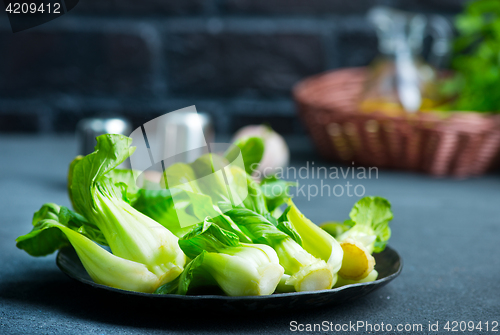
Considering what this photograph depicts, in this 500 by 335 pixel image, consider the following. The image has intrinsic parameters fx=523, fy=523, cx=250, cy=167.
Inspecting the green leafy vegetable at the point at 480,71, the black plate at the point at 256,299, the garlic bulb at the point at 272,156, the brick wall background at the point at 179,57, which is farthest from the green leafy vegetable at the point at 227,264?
the brick wall background at the point at 179,57

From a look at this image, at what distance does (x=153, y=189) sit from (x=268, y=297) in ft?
0.56

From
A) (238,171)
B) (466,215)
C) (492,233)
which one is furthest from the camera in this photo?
(466,215)

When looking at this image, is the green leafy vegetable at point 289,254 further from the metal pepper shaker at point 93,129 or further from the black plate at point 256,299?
the metal pepper shaker at point 93,129

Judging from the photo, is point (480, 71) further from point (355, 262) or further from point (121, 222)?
point (121, 222)

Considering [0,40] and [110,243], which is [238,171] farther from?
[0,40]

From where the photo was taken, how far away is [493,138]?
117 cm

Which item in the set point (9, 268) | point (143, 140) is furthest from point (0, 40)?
point (143, 140)

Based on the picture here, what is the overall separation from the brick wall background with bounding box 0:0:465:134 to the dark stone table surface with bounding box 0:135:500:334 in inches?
22.0

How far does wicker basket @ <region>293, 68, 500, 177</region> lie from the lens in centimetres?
113

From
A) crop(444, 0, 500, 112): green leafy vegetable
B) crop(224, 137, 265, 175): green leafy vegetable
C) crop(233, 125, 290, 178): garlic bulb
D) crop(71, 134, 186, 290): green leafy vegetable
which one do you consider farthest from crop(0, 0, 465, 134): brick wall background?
crop(71, 134, 186, 290): green leafy vegetable

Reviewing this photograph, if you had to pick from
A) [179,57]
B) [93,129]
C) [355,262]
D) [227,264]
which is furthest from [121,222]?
[179,57]

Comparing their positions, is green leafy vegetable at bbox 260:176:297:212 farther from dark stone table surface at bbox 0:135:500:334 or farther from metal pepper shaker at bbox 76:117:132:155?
metal pepper shaker at bbox 76:117:132:155

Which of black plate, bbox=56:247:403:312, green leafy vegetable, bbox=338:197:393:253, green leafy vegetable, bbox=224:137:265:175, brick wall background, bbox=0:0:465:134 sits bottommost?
black plate, bbox=56:247:403:312

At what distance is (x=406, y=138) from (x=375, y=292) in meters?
Answer: 0.67
